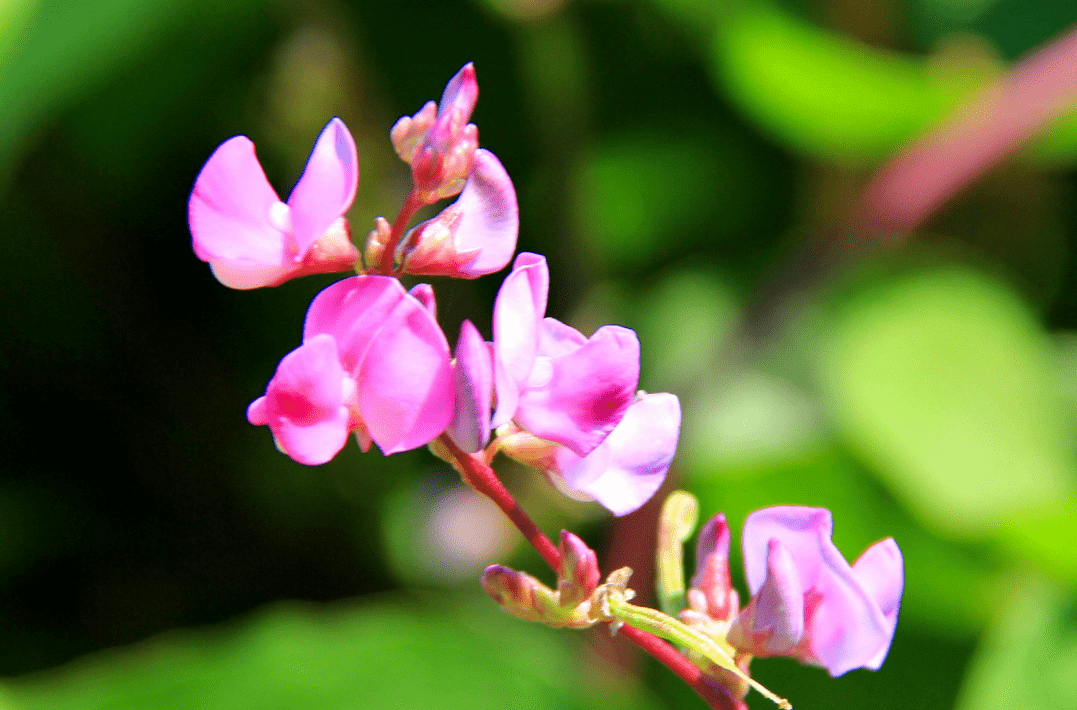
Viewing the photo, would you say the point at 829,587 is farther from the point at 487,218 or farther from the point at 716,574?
the point at 487,218

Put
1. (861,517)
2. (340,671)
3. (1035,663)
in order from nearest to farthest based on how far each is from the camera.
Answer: (1035,663), (340,671), (861,517)

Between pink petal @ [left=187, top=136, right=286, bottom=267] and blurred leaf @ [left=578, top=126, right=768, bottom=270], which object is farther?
blurred leaf @ [left=578, top=126, right=768, bottom=270]

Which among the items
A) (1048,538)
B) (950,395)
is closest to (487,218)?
(1048,538)

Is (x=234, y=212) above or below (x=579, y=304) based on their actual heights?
above

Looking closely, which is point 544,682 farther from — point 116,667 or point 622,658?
point 116,667

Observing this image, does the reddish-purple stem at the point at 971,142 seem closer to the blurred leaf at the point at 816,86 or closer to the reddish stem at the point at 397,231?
the blurred leaf at the point at 816,86

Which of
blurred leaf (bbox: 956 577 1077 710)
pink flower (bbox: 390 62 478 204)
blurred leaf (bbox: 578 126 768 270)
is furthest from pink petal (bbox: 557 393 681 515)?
blurred leaf (bbox: 578 126 768 270)

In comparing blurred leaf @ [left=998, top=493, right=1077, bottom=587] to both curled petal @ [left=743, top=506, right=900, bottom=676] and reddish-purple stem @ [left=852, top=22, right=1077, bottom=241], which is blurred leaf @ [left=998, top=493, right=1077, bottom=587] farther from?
curled petal @ [left=743, top=506, right=900, bottom=676]

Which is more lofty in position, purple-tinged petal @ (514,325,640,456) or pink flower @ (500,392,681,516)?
purple-tinged petal @ (514,325,640,456)
